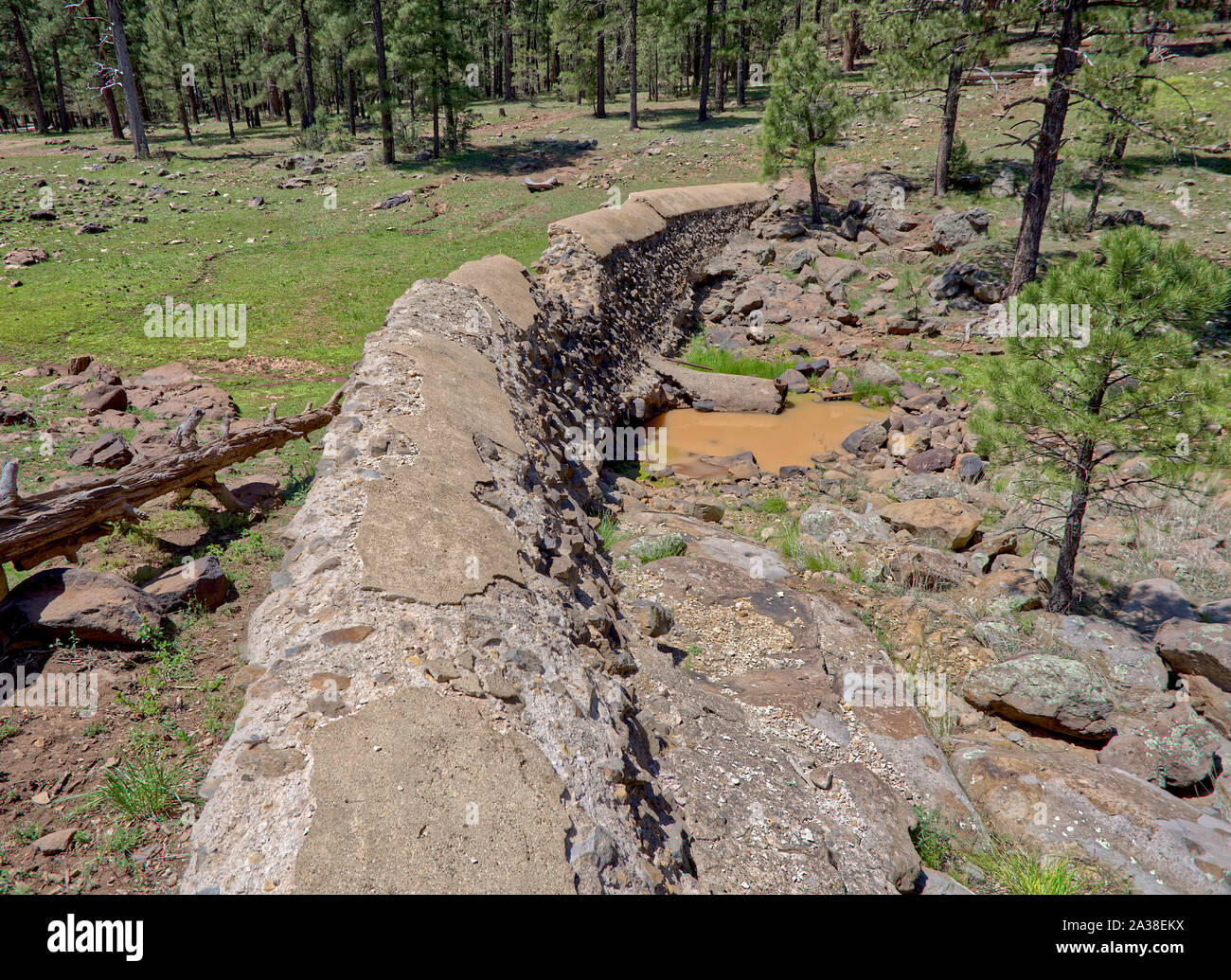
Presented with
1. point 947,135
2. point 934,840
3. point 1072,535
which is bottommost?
point 934,840

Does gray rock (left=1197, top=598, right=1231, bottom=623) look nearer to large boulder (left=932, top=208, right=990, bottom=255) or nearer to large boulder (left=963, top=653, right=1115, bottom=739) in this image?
large boulder (left=963, top=653, right=1115, bottom=739)

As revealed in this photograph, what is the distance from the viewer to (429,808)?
3361mm

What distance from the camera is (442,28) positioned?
30438mm

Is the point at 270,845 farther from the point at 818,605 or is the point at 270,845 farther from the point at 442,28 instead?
the point at 442,28

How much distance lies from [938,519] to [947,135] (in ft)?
66.6

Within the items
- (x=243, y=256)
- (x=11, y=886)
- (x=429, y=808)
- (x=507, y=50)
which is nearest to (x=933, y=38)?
(x=429, y=808)

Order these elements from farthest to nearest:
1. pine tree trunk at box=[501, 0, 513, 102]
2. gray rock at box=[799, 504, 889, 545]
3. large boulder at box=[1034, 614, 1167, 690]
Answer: pine tree trunk at box=[501, 0, 513, 102]
gray rock at box=[799, 504, 889, 545]
large boulder at box=[1034, 614, 1167, 690]

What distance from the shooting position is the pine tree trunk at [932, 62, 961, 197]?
22547 millimetres

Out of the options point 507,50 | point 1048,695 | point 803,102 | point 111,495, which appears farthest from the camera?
point 507,50

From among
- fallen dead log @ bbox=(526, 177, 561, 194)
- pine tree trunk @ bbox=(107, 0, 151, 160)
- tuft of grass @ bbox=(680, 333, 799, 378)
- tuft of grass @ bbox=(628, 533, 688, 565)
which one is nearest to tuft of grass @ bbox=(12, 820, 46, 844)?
tuft of grass @ bbox=(628, 533, 688, 565)

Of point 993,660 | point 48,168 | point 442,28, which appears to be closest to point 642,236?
point 993,660

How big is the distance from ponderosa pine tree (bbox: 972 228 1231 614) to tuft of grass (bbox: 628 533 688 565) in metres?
4.02

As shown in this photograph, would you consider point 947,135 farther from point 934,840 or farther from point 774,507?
point 934,840

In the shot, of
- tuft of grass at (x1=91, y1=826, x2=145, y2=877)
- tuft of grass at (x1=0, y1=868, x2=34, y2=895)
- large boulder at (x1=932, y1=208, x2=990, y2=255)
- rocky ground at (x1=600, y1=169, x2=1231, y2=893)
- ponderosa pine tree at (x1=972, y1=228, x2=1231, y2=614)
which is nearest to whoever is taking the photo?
tuft of grass at (x1=0, y1=868, x2=34, y2=895)
